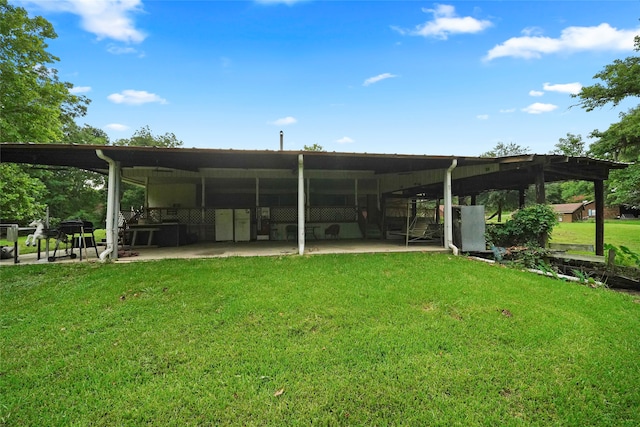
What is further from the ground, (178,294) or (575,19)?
(575,19)

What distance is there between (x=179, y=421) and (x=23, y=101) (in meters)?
12.5

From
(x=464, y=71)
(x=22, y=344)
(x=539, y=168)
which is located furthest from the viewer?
(x=464, y=71)

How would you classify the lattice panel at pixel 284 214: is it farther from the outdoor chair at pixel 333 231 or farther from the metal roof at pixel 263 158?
the metal roof at pixel 263 158

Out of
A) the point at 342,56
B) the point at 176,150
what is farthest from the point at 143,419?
the point at 342,56

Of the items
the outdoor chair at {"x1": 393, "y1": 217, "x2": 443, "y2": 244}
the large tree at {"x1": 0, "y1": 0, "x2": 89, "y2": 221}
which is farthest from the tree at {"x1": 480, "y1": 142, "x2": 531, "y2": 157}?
the large tree at {"x1": 0, "y1": 0, "x2": 89, "y2": 221}

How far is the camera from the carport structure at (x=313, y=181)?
273 inches

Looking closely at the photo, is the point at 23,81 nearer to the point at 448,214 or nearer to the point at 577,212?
the point at 448,214

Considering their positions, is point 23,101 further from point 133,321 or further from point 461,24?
point 461,24

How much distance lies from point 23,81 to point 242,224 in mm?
8208

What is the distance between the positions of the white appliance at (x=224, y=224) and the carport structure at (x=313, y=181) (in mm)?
545

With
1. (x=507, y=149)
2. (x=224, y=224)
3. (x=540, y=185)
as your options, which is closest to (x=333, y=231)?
(x=224, y=224)

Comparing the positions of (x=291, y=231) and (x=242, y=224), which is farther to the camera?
(x=291, y=231)

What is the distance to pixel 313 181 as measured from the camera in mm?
10961

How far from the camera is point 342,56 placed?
11297 millimetres
